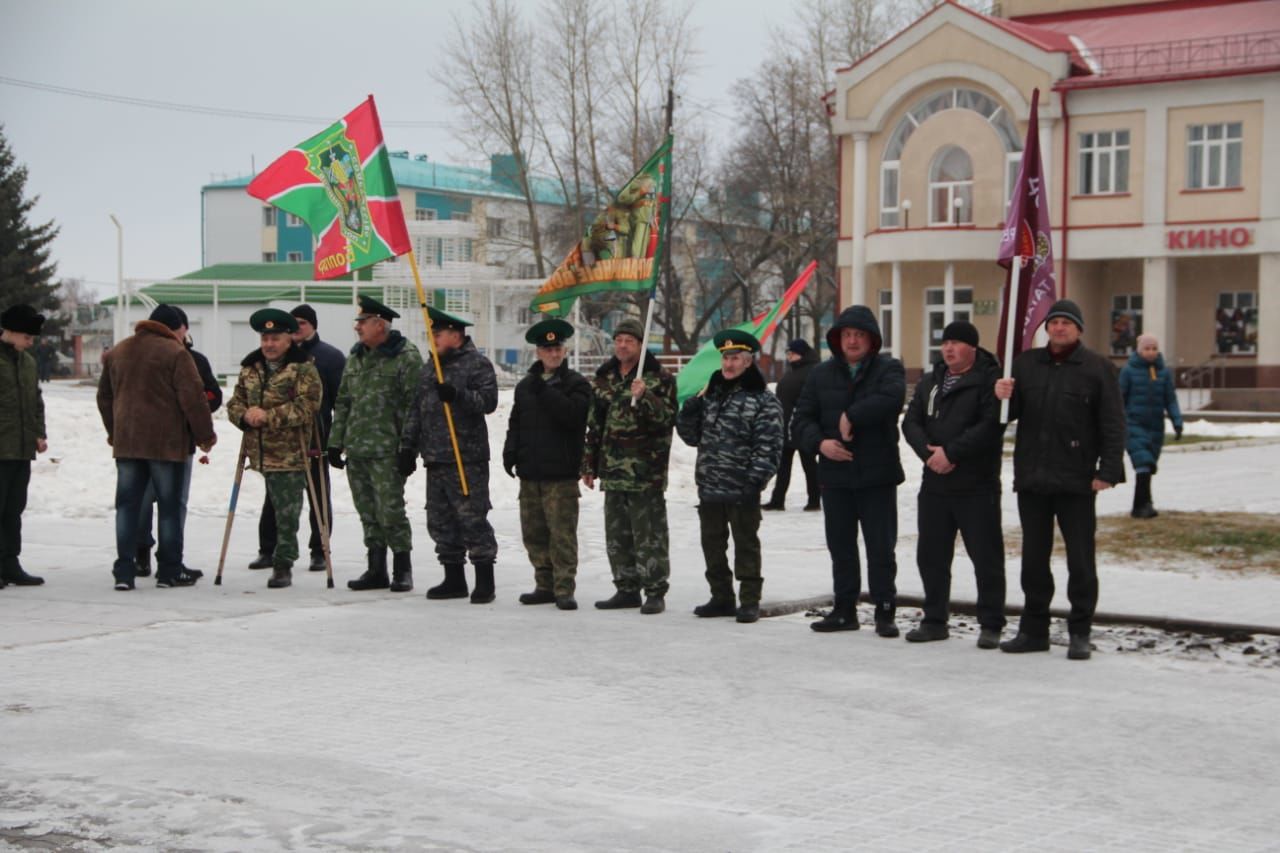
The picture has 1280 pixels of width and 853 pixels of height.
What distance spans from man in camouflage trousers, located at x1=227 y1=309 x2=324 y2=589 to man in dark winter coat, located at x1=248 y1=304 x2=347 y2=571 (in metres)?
0.23

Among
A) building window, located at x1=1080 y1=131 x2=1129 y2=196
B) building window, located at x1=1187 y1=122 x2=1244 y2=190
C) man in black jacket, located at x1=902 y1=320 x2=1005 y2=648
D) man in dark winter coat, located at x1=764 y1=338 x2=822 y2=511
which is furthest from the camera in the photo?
building window, located at x1=1080 y1=131 x2=1129 y2=196

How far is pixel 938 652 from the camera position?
9328 millimetres

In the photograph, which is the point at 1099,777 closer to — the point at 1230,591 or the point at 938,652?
the point at 938,652

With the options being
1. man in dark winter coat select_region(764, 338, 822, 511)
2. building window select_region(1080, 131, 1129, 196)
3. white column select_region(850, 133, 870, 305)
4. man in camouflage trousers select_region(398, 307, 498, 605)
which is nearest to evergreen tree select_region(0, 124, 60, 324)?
white column select_region(850, 133, 870, 305)

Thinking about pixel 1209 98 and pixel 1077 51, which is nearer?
pixel 1209 98

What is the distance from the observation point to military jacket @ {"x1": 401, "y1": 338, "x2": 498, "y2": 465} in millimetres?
11242

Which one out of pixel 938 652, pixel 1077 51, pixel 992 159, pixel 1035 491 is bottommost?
pixel 938 652

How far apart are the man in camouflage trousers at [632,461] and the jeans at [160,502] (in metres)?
3.18

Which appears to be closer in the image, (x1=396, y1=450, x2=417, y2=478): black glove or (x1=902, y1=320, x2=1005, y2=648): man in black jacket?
(x1=902, y1=320, x2=1005, y2=648): man in black jacket

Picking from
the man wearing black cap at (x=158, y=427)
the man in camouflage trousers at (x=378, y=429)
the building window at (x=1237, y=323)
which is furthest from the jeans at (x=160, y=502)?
the building window at (x=1237, y=323)

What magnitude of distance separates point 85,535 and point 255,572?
3.42m

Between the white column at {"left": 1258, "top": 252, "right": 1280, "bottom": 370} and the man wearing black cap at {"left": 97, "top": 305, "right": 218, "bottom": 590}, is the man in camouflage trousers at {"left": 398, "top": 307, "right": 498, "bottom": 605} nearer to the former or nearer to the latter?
the man wearing black cap at {"left": 97, "top": 305, "right": 218, "bottom": 590}

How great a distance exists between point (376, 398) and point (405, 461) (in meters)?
0.52

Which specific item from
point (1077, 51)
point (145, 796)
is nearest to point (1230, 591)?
point (145, 796)
